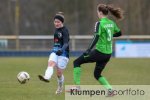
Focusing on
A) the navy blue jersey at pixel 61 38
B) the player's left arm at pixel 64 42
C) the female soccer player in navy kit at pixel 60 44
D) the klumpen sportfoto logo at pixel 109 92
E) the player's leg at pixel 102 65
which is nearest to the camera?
the klumpen sportfoto logo at pixel 109 92

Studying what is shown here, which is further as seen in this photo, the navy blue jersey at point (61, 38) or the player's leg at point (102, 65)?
the navy blue jersey at point (61, 38)

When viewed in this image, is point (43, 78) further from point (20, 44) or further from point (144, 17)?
point (144, 17)

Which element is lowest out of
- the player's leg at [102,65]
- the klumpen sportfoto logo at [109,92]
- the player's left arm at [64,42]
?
the klumpen sportfoto logo at [109,92]

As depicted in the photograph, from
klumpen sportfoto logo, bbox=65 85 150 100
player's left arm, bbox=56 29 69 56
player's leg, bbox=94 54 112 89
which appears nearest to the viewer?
klumpen sportfoto logo, bbox=65 85 150 100

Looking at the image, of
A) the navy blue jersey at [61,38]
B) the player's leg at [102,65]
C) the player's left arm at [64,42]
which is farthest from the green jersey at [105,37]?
the navy blue jersey at [61,38]

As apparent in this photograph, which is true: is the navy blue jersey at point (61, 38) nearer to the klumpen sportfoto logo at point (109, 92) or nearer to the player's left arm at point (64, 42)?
the player's left arm at point (64, 42)

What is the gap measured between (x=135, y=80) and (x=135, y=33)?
116ft

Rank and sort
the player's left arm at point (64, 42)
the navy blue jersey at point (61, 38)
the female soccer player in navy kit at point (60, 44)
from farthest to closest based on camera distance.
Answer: the navy blue jersey at point (61, 38)
the female soccer player in navy kit at point (60, 44)
the player's left arm at point (64, 42)

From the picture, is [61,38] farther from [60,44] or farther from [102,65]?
[102,65]

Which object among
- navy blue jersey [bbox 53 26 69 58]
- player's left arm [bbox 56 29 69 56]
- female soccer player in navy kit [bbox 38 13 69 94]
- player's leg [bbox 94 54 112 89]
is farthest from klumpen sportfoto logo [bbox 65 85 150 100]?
navy blue jersey [bbox 53 26 69 58]

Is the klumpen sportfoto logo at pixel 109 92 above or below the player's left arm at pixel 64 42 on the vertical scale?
below

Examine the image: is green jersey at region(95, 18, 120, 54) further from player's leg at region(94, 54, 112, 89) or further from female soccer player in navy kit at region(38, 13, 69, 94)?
female soccer player in navy kit at region(38, 13, 69, 94)

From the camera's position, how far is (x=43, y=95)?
12.5 m

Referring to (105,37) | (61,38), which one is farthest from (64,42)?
(105,37)
